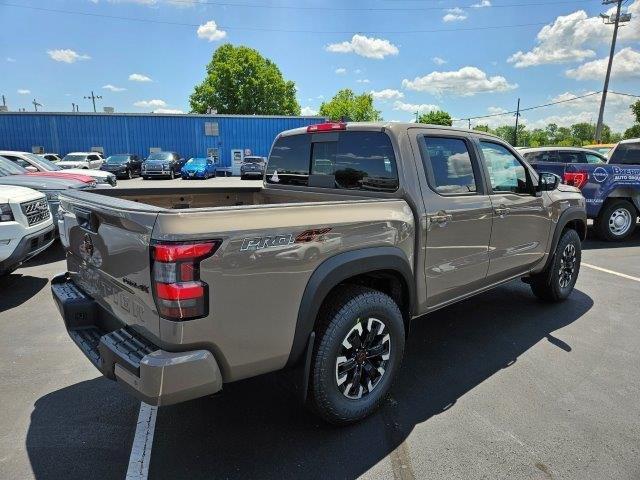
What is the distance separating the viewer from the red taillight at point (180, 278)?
196cm

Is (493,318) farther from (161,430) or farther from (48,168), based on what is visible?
(48,168)

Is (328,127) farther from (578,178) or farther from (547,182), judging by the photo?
(578,178)

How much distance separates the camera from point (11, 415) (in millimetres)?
2902

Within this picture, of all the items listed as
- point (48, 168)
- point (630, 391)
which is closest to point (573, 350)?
point (630, 391)

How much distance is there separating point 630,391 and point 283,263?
287 cm

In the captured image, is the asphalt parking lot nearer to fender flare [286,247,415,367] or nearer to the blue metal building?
fender flare [286,247,415,367]

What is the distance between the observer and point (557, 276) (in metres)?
4.94

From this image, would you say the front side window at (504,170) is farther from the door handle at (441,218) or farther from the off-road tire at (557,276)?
the off-road tire at (557,276)

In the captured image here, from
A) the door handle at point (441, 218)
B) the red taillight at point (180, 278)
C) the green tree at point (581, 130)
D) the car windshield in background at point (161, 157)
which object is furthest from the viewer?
the green tree at point (581, 130)

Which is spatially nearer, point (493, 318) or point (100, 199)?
point (100, 199)

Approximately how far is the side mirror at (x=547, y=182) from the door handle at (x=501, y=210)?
682 millimetres

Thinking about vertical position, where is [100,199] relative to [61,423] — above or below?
above

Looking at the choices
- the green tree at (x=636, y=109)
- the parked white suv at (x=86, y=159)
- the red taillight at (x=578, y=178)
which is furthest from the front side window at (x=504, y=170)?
the green tree at (x=636, y=109)

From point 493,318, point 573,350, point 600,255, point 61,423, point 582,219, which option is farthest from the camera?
point 600,255
